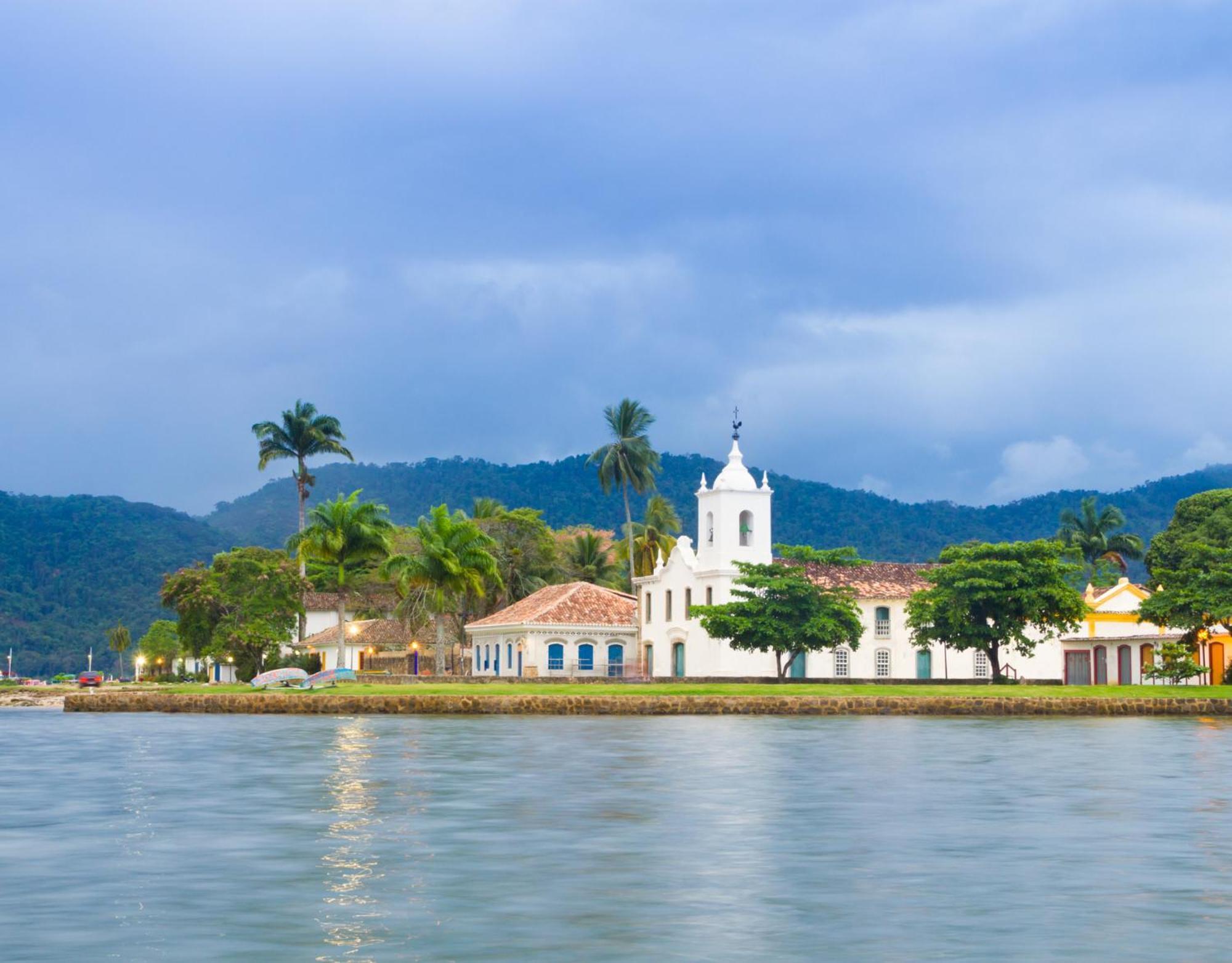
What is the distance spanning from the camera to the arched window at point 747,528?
80250 mm

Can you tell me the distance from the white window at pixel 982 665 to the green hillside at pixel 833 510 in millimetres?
79614

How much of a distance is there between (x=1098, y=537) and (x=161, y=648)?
74.2 m

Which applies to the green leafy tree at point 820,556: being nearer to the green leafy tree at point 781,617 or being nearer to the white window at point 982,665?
the green leafy tree at point 781,617

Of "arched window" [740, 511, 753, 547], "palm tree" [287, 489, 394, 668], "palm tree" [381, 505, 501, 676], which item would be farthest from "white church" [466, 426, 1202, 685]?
"palm tree" [287, 489, 394, 668]

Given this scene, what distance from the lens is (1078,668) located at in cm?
8519

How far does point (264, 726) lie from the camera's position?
47.2 metres

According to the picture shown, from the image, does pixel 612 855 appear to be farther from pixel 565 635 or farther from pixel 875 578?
pixel 565 635

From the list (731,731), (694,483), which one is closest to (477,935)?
(731,731)

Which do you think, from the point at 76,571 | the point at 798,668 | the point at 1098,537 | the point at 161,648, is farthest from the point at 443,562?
the point at 76,571

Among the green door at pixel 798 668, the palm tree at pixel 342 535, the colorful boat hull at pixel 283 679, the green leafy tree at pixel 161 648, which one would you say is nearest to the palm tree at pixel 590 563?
the palm tree at pixel 342 535

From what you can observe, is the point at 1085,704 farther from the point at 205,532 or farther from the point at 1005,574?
the point at 205,532

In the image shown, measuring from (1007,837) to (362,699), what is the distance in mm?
38704

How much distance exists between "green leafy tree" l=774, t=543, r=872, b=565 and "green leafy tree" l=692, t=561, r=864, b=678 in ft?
8.58

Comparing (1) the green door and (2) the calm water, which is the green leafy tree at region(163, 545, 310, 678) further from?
(2) the calm water
